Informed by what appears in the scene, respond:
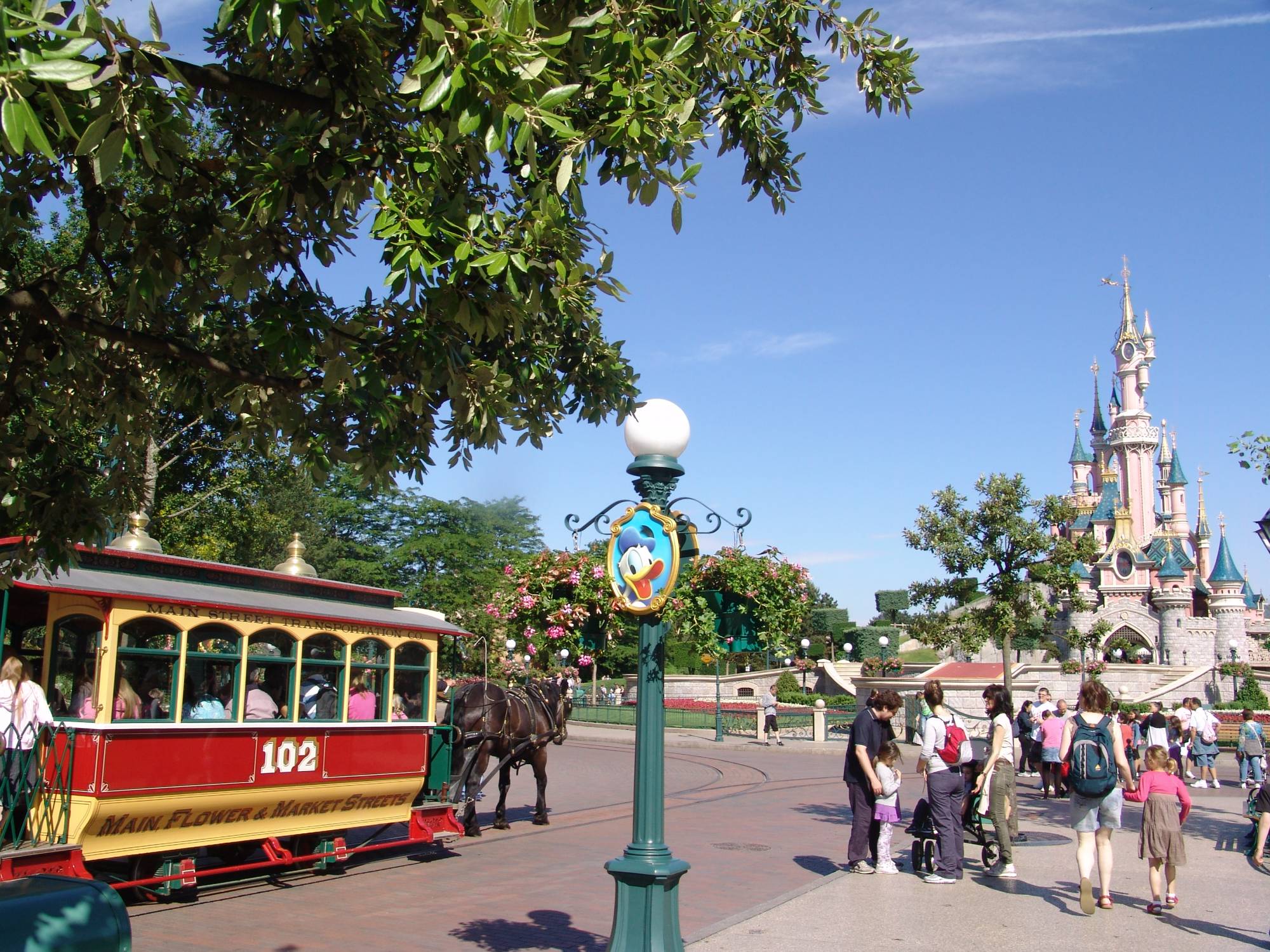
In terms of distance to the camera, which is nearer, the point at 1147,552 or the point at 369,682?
the point at 369,682

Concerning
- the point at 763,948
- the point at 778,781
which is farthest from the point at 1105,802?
the point at 778,781

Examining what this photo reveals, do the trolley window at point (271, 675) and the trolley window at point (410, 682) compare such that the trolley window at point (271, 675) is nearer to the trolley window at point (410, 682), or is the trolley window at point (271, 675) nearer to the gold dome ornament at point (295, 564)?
the trolley window at point (410, 682)

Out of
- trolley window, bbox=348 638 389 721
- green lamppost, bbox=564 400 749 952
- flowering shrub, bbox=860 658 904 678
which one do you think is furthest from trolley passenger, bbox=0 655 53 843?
flowering shrub, bbox=860 658 904 678

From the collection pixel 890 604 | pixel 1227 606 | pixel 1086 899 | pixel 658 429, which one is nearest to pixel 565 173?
pixel 658 429

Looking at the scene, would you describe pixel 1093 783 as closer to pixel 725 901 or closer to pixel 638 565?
pixel 725 901

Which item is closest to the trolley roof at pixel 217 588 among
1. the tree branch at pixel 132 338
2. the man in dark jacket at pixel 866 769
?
the tree branch at pixel 132 338

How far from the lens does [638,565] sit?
6699 mm

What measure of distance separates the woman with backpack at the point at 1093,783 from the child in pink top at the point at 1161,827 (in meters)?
0.27

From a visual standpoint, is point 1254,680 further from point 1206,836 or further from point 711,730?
point 1206,836

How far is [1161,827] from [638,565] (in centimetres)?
553

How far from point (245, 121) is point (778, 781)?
60.9 feet

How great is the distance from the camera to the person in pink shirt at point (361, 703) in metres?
11.7

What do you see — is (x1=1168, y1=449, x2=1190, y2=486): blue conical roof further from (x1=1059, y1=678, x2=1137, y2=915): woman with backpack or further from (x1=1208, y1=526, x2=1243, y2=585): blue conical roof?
(x1=1059, y1=678, x2=1137, y2=915): woman with backpack

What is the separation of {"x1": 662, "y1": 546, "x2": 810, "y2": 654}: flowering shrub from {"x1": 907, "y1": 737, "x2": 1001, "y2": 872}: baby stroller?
12.4 feet
